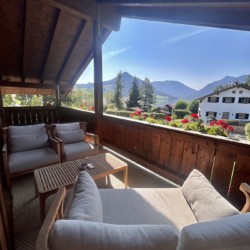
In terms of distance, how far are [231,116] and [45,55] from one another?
582 cm

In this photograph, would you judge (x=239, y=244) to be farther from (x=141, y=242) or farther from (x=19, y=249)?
(x=19, y=249)

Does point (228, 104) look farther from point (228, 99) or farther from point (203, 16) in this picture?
point (203, 16)

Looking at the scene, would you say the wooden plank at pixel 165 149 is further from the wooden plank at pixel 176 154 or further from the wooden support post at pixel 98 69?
the wooden support post at pixel 98 69

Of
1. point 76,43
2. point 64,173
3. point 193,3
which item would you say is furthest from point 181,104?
point 76,43

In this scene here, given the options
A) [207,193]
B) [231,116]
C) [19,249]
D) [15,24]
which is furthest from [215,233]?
[15,24]

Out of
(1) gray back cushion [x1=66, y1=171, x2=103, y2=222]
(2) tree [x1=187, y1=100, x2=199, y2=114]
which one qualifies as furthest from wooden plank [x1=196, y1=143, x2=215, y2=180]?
(1) gray back cushion [x1=66, y1=171, x2=103, y2=222]

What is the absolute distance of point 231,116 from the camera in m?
2.38

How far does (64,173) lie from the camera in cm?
203

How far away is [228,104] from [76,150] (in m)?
2.66

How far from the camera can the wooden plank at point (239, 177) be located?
5.72 ft

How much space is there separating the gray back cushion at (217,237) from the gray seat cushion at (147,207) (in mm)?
594

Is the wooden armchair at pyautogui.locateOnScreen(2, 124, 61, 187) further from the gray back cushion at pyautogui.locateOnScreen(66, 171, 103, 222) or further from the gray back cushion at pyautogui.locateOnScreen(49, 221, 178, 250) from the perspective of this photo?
the gray back cushion at pyautogui.locateOnScreen(49, 221, 178, 250)

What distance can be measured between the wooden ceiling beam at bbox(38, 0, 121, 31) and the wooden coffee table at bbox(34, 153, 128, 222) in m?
2.96

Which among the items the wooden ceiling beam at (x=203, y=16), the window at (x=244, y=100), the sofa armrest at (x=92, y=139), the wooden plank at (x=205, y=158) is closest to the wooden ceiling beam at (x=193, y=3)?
the wooden ceiling beam at (x=203, y=16)
